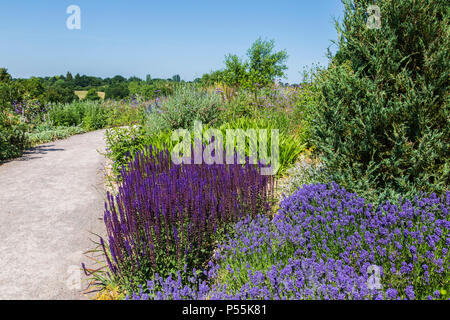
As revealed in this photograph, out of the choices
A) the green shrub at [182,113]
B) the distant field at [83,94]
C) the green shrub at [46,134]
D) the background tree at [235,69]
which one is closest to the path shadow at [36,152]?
the green shrub at [46,134]

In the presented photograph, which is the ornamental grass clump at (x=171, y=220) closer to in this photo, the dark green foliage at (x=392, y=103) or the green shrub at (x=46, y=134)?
the dark green foliage at (x=392, y=103)

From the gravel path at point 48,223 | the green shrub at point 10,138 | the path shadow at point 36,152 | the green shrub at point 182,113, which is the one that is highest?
the green shrub at point 182,113

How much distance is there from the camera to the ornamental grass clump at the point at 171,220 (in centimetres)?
290

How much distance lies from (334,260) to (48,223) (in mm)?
4228

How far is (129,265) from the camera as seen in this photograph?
10.1 ft

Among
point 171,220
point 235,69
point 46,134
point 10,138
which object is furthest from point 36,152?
point 235,69

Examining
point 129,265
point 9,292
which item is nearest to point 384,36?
point 129,265

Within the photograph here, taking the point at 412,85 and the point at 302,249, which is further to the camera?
the point at 412,85

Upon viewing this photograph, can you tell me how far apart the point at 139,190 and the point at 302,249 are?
1817mm

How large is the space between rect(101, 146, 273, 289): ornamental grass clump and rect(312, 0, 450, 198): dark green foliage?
4.33 feet

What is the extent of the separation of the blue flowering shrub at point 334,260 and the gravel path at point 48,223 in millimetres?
1295

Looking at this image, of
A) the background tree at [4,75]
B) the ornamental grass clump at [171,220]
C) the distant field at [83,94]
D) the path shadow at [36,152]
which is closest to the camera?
the ornamental grass clump at [171,220]
